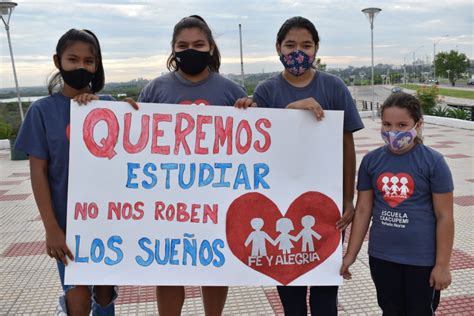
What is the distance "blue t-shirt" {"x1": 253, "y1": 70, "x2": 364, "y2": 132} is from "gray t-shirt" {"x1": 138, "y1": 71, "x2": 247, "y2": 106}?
0.59ft

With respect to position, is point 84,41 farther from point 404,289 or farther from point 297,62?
point 404,289

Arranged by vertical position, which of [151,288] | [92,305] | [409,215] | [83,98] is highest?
[83,98]

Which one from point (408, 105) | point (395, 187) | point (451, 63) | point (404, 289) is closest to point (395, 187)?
point (395, 187)

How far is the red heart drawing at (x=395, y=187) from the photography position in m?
1.98

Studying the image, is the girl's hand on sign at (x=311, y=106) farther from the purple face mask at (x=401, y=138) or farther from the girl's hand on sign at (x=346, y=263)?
the girl's hand on sign at (x=346, y=263)

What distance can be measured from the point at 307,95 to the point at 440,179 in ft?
2.35

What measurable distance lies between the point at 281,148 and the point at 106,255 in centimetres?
103

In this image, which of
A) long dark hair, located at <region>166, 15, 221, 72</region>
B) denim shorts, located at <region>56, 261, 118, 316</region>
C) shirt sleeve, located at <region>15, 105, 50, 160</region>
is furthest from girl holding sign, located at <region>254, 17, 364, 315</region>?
shirt sleeve, located at <region>15, 105, 50, 160</region>

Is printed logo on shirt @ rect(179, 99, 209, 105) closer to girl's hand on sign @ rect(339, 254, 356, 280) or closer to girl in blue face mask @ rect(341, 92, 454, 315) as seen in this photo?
girl in blue face mask @ rect(341, 92, 454, 315)

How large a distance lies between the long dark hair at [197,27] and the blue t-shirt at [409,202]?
101 centimetres

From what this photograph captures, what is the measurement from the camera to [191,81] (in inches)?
89.8

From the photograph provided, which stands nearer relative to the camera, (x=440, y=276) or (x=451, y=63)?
(x=440, y=276)

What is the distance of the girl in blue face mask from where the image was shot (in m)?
1.93

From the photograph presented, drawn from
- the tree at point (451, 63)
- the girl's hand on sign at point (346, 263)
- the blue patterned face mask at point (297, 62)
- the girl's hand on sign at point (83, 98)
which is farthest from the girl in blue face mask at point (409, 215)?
the tree at point (451, 63)
